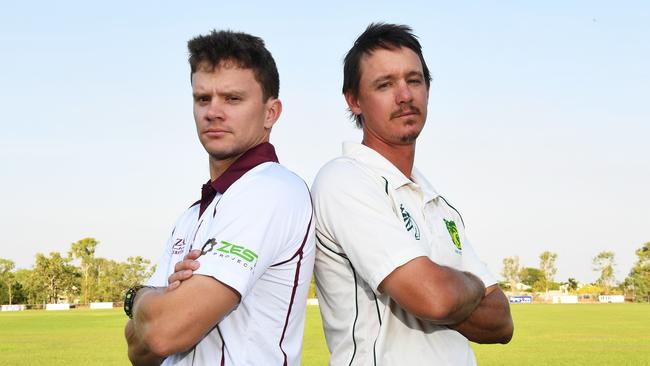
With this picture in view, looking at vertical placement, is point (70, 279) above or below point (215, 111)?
below

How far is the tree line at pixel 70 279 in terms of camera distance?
10381cm

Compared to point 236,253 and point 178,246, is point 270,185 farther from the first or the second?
point 178,246

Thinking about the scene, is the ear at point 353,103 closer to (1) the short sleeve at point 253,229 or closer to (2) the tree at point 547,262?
(1) the short sleeve at point 253,229

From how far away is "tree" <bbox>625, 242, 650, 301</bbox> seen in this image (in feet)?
348

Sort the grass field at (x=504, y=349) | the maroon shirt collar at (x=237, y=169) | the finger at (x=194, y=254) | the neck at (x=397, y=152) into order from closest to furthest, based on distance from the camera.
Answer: the finger at (x=194, y=254) → the maroon shirt collar at (x=237, y=169) → the neck at (x=397, y=152) → the grass field at (x=504, y=349)

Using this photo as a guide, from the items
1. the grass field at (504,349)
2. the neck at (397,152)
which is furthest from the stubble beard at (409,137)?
the grass field at (504,349)

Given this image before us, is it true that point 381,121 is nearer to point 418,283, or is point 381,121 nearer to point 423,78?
point 423,78

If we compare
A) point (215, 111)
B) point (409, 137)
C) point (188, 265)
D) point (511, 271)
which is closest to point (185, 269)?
point (188, 265)

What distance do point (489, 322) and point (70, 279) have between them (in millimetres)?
111651

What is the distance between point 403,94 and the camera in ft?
10.8

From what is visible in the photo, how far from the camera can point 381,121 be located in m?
3.36

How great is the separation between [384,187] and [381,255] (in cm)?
34

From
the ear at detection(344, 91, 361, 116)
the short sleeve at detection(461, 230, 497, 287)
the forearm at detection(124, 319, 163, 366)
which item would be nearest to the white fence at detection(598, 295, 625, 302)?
the short sleeve at detection(461, 230, 497, 287)

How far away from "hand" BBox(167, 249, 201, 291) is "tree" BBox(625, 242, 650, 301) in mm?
112187
